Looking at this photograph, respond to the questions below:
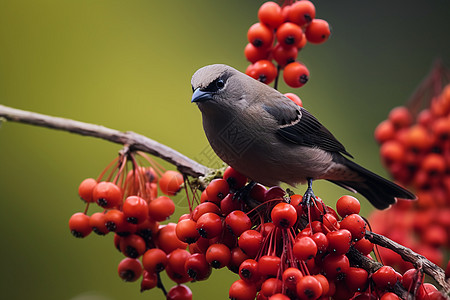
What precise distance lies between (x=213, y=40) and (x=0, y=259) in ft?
10.1

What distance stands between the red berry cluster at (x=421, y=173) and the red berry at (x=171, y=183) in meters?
1.66

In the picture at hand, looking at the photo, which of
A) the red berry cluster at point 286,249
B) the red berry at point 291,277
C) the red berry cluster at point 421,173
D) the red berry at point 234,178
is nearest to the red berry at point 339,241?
the red berry cluster at point 286,249

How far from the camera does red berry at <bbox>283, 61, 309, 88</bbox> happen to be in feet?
9.08

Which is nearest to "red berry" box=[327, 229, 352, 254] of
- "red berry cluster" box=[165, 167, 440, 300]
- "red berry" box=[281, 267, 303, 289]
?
"red berry cluster" box=[165, 167, 440, 300]

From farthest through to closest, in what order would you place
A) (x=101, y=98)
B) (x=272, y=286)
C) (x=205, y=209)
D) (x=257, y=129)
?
(x=101, y=98) → (x=257, y=129) → (x=205, y=209) → (x=272, y=286)

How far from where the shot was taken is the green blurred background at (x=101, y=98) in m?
4.27

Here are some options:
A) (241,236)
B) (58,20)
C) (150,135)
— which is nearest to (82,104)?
(150,135)

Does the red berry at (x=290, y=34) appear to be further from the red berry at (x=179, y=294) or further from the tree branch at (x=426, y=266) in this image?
the red berry at (x=179, y=294)

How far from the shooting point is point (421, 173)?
356 centimetres

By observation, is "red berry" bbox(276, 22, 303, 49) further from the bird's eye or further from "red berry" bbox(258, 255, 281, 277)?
"red berry" bbox(258, 255, 281, 277)

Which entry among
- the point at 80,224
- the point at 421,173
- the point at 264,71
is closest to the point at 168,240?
the point at 80,224

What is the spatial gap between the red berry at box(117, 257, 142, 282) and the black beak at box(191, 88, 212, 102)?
922 millimetres

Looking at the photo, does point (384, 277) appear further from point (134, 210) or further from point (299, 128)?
point (299, 128)

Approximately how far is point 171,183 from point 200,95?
1.76 ft
